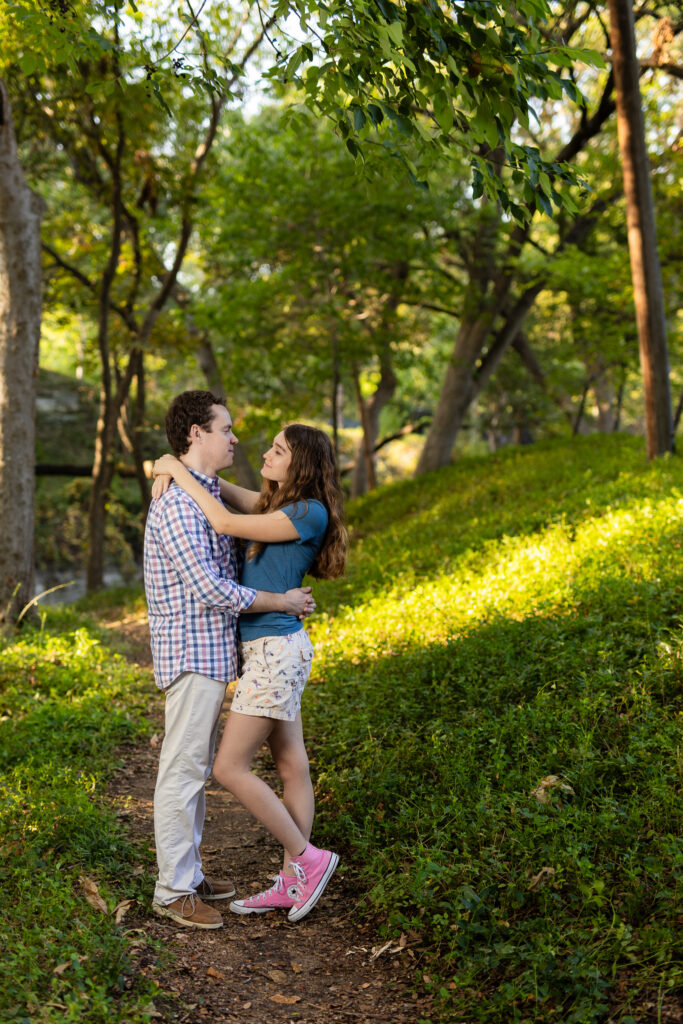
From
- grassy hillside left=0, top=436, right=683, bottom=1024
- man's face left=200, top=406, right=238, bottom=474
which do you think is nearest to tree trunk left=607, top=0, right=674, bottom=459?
grassy hillside left=0, top=436, right=683, bottom=1024

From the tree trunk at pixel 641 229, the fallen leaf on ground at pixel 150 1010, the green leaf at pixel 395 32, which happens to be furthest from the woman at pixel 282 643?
the tree trunk at pixel 641 229

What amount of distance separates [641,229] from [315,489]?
7.93 meters

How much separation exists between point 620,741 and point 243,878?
214 centimetres

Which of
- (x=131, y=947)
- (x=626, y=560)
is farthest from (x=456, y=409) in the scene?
(x=131, y=947)

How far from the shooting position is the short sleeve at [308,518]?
374 centimetres

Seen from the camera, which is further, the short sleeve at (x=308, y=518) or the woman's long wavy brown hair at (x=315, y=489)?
the woman's long wavy brown hair at (x=315, y=489)

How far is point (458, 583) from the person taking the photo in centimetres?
797

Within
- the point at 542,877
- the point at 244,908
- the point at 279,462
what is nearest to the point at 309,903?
the point at 244,908

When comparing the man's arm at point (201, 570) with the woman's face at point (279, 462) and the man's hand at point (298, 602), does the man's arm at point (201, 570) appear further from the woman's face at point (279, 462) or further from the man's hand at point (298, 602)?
the woman's face at point (279, 462)

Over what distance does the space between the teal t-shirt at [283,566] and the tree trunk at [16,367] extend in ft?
16.1

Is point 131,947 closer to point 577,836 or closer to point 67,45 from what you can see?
point 577,836

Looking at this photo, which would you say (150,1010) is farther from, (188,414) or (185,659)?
(188,414)

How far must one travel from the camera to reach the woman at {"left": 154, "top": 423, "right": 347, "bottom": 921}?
369 centimetres

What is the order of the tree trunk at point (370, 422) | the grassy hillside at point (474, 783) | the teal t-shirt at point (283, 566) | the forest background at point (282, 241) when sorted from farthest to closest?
the tree trunk at point (370, 422) < the forest background at point (282, 241) < the teal t-shirt at point (283, 566) < the grassy hillside at point (474, 783)
